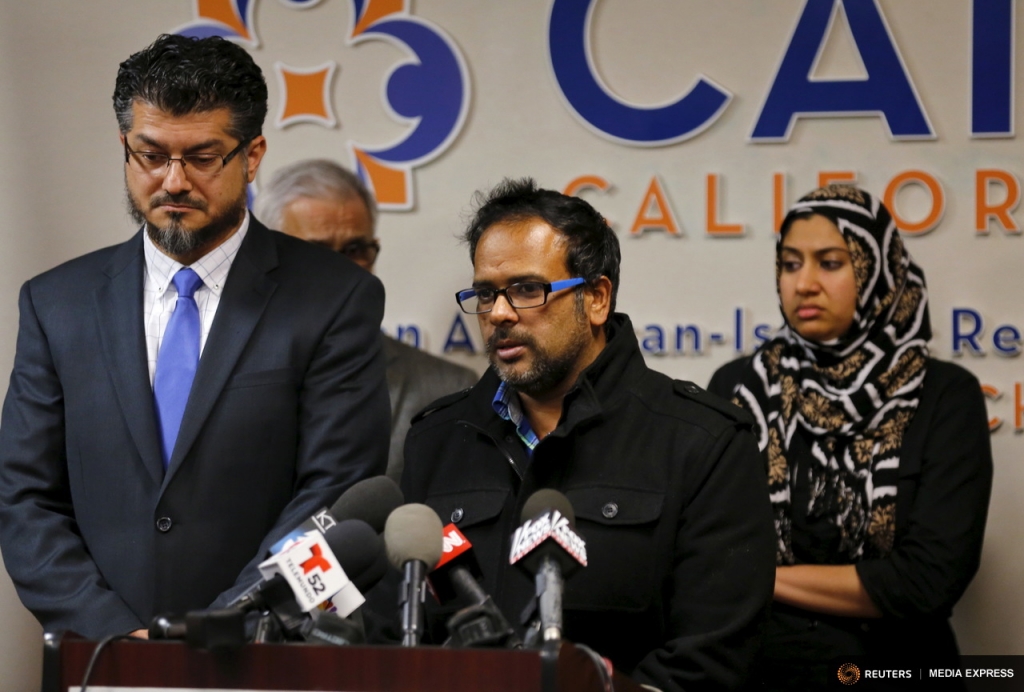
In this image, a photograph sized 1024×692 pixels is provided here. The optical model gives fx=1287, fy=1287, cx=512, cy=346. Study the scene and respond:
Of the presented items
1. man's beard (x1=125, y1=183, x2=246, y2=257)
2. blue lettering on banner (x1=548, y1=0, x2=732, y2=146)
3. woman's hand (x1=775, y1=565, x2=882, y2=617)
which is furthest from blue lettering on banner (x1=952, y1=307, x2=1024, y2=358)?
man's beard (x1=125, y1=183, x2=246, y2=257)

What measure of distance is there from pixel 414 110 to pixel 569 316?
7.26 ft

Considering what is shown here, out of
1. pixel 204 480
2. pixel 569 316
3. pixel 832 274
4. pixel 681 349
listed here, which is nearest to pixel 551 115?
pixel 681 349

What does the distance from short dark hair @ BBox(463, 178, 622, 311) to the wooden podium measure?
125 cm

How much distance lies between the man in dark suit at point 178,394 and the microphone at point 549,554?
91 centimetres

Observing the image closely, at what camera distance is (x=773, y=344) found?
414cm

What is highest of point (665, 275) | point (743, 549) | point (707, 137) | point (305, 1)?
point (305, 1)

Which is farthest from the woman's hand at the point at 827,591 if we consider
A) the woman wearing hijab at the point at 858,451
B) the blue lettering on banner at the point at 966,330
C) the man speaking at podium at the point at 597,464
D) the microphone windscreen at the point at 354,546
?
the microphone windscreen at the point at 354,546

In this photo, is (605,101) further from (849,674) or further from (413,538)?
(413,538)

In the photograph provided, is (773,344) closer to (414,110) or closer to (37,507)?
(414,110)

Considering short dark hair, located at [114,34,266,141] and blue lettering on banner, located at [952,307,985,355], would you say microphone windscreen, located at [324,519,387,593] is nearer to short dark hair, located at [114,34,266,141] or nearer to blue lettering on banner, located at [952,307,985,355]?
short dark hair, located at [114,34,266,141]

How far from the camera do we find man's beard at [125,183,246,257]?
2.79 meters

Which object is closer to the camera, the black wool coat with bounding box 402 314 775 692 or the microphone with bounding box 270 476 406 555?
the microphone with bounding box 270 476 406 555

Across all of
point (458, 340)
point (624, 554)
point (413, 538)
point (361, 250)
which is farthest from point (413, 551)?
point (458, 340)

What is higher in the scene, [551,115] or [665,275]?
[551,115]
